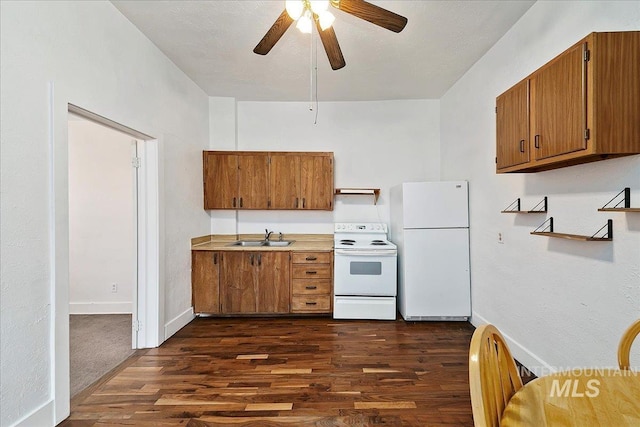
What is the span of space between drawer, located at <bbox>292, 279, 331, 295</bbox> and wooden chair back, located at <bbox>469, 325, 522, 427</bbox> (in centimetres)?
266

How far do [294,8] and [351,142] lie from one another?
267cm

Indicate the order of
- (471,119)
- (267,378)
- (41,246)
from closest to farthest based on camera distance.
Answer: (41,246) < (267,378) < (471,119)

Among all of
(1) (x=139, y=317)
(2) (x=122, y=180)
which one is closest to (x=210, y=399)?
(1) (x=139, y=317)

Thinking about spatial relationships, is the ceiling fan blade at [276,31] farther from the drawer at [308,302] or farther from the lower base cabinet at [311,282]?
the drawer at [308,302]

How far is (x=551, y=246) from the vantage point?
6.86 feet

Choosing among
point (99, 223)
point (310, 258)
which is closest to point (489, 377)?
point (310, 258)

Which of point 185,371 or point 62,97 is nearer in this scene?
point 62,97

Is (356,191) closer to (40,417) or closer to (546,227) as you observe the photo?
(546,227)

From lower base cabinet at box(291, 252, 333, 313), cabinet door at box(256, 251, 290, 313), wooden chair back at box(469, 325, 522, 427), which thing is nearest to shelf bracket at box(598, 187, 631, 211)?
wooden chair back at box(469, 325, 522, 427)

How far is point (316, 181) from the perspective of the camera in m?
3.89

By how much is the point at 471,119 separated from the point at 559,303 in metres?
2.07

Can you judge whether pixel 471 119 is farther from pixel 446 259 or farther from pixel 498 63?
pixel 446 259

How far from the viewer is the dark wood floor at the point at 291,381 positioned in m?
1.88

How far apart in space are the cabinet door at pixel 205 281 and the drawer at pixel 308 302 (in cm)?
94
